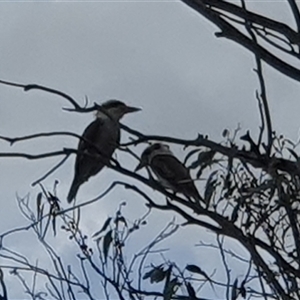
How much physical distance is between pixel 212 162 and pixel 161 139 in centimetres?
27

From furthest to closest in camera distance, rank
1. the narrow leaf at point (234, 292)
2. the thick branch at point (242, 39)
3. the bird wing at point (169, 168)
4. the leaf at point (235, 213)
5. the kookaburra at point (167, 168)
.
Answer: the bird wing at point (169, 168)
the kookaburra at point (167, 168)
the narrow leaf at point (234, 292)
the leaf at point (235, 213)
the thick branch at point (242, 39)

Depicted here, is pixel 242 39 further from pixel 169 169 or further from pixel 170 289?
pixel 169 169

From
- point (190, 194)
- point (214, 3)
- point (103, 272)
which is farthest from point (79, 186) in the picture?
point (214, 3)

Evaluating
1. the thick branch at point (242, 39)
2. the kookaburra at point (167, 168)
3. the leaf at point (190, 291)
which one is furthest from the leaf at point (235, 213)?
the kookaburra at point (167, 168)

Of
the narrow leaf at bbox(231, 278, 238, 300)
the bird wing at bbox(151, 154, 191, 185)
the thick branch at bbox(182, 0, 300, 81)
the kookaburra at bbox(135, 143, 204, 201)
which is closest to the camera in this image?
the thick branch at bbox(182, 0, 300, 81)

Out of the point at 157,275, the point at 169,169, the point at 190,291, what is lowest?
the point at 190,291

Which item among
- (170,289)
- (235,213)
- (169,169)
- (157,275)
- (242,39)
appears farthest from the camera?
(169,169)

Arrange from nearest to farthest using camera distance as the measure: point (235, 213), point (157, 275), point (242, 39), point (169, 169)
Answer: point (242, 39)
point (235, 213)
point (157, 275)
point (169, 169)

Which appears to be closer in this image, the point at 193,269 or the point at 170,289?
the point at 170,289

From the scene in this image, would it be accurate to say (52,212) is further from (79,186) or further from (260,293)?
(79,186)

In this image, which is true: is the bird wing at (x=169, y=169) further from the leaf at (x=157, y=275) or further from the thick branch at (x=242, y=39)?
the thick branch at (x=242, y=39)

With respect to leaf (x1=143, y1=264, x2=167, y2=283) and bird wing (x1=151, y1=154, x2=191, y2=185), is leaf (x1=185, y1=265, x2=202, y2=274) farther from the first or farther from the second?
bird wing (x1=151, y1=154, x2=191, y2=185)

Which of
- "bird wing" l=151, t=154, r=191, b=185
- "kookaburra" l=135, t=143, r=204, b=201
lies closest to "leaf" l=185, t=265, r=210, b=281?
"kookaburra" l=135, t=143, r=204, b=201

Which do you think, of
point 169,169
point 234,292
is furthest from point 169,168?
point 234,292
